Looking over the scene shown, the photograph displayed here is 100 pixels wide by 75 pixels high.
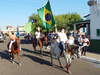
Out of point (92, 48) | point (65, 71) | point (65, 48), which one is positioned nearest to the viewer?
point (65, 48)

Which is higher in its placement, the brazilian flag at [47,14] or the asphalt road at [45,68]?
the brazilian flag at [47,14]

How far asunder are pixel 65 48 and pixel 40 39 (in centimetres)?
457

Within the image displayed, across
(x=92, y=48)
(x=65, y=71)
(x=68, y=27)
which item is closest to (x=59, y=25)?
(x=68, y=27)

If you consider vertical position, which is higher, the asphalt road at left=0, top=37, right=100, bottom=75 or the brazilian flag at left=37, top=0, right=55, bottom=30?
the brazilian flag at left=37, top=0, right=55, bottom=30

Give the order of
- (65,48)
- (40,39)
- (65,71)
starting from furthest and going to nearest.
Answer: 1. (40,39)
2. (65,71)
3. (65,48)

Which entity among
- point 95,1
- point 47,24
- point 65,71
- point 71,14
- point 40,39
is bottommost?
point 65,71

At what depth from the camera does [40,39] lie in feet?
31.2

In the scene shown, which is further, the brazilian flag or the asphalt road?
the brazilian flag

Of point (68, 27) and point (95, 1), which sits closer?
point (95, 1)

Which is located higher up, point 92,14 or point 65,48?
point 92,14

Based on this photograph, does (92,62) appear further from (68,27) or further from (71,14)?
(71,14)

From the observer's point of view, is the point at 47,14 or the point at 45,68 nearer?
the point at 45,68

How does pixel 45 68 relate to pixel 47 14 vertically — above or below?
below

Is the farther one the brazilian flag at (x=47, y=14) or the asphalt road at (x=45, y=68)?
the brazilian flag at (x=47, y=14)
